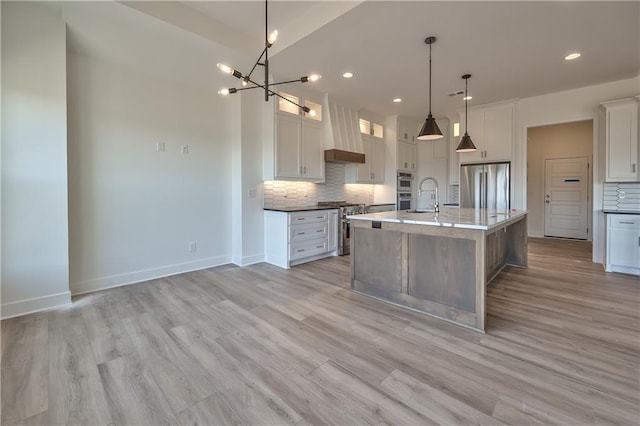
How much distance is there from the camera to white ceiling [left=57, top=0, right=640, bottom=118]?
268 centimetres

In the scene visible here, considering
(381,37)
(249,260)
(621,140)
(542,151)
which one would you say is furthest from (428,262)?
(542,151)

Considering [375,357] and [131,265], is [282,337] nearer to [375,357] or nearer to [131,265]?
[375,357]

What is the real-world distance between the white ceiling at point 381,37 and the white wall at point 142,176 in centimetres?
36

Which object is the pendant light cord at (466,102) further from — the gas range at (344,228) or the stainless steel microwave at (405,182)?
the gas range at (344,228)

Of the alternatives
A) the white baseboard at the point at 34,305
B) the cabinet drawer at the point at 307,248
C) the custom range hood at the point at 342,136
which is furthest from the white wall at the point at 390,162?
the white baseboard at the point at 34,305

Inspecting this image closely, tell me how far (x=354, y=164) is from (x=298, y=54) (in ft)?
8.74

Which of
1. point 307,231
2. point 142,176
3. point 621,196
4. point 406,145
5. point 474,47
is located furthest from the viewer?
point 406,145

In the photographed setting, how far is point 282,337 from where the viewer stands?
2.15m

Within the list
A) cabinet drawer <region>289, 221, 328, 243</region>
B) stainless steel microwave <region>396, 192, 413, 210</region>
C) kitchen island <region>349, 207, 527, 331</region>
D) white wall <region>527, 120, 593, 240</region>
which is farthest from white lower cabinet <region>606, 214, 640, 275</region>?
cabinet drawer <region>289, 221, 328, 243</region>

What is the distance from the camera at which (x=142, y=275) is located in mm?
3566

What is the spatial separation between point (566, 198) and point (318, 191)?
236 inches

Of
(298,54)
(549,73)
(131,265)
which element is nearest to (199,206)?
(131,265)

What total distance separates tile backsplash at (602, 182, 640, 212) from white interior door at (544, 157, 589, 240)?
2.69m

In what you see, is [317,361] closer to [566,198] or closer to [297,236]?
[297,236]
